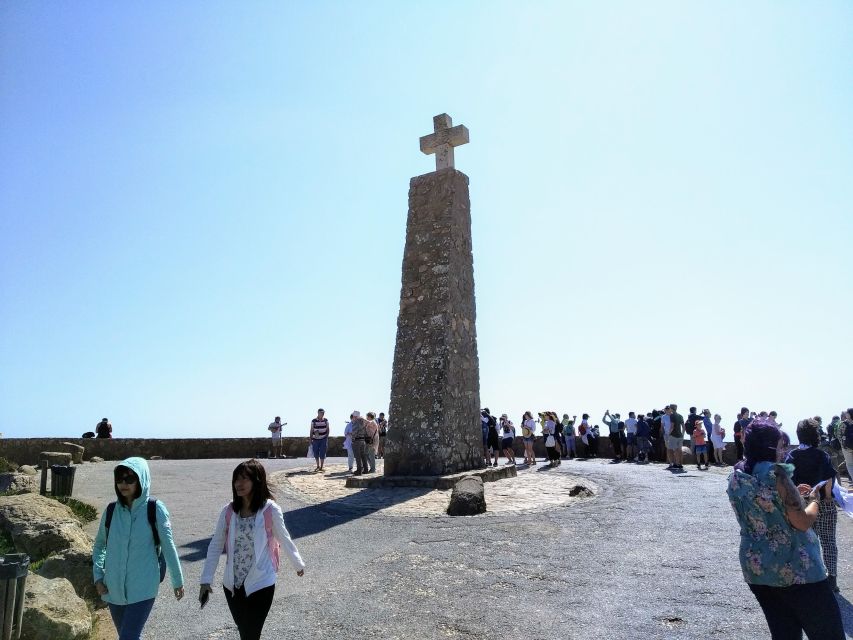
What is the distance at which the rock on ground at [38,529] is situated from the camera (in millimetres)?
5875

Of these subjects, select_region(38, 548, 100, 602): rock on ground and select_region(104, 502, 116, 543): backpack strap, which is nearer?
select_region(104, 502, 116, 543): backpack strap

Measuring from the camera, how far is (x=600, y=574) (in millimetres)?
5574

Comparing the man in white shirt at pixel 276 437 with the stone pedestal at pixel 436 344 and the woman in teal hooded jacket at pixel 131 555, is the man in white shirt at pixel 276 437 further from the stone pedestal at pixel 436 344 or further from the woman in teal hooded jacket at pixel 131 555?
the woman in teal hooded jacket at pixel 131 555

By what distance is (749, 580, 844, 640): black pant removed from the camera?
2871 millimetres

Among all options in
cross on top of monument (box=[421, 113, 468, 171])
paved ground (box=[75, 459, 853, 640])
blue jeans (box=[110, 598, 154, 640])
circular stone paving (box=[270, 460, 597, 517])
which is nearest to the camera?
blue jeans (box=[110, 598, 154, 640])

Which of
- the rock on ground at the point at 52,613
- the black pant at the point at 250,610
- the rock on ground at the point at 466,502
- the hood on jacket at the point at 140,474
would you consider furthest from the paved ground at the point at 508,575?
the hood on jacket at the point at 140,474

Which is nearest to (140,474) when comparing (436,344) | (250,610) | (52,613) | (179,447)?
(250,610)

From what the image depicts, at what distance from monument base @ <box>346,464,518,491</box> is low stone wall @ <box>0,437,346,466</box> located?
453 inches

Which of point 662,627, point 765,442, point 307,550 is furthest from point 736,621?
point 307,550

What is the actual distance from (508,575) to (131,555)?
11.3ft

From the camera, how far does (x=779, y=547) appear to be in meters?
3.00

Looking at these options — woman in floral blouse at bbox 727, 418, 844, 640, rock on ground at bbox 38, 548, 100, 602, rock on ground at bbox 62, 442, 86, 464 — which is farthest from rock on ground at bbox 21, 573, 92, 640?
rock on ground at bbox 62, 442, 86, 464

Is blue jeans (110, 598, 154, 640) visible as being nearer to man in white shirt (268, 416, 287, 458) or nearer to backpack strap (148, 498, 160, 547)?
backpack strap (148, 498, 160, 547)

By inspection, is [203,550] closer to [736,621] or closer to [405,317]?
[736,621]
